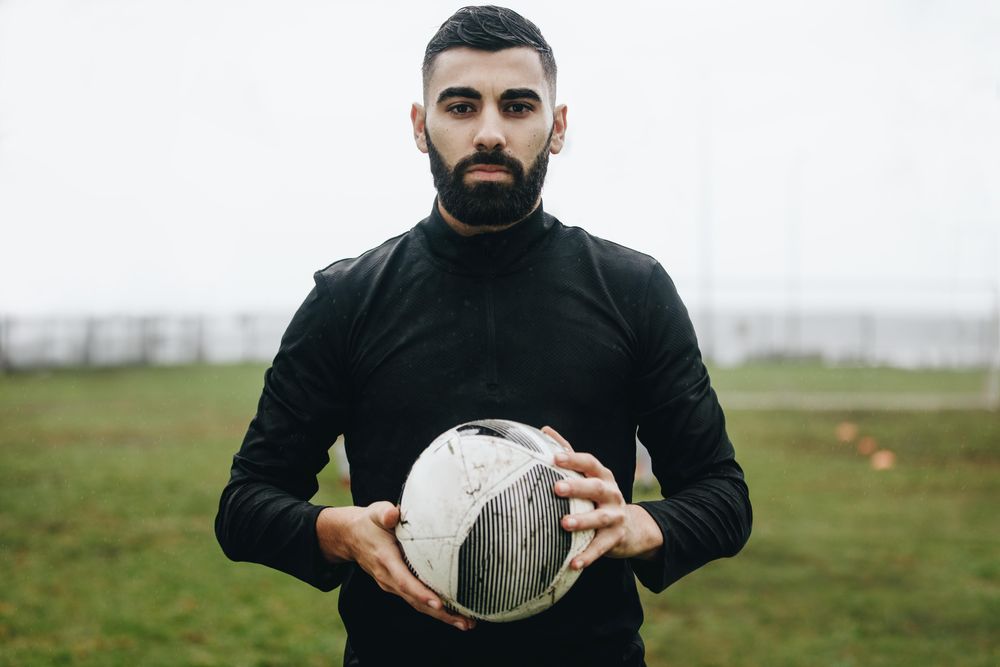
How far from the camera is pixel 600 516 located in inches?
90.2

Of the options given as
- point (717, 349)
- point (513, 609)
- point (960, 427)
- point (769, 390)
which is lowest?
point (717, 349)

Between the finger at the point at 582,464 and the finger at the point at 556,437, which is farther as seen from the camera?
the finger at the point at 556,437

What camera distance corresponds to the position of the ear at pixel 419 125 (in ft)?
9.48

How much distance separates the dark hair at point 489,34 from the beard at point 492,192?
0.91ft

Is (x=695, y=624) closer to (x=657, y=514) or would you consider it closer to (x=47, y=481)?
(x=657, y=514)

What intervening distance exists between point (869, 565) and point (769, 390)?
19.9 metres

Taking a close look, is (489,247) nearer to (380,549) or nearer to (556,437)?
(556,437)

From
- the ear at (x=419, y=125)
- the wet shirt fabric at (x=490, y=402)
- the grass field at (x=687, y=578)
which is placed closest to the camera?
the wet shirt fabric at (x=490, y=402)

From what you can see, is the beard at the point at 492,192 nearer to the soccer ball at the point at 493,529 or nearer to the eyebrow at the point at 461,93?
the eyebrow at the point at 461,93

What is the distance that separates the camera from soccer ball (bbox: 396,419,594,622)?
2.33 m

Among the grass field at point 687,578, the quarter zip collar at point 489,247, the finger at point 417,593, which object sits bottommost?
the grass field at point 687,578

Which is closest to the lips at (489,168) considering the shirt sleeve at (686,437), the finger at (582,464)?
the shirt sleeve at (686,437)

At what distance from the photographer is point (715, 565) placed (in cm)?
865

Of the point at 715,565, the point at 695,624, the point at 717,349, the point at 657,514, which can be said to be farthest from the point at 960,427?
the point at 717,349
